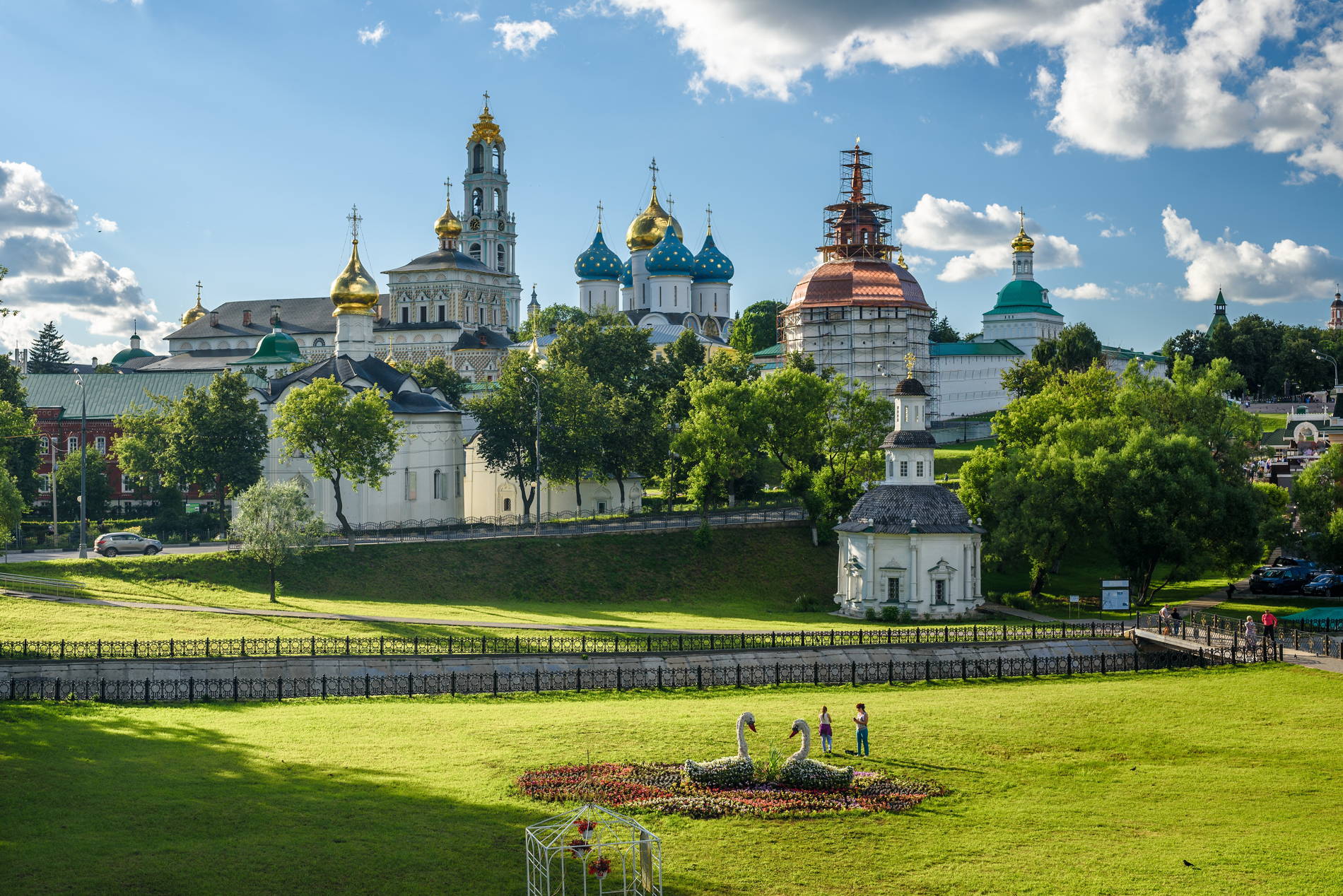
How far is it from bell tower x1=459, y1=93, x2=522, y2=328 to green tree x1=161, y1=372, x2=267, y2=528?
2656 inches

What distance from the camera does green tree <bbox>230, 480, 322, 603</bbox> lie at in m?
51.8

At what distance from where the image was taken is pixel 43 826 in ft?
74.9

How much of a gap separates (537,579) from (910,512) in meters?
17.1

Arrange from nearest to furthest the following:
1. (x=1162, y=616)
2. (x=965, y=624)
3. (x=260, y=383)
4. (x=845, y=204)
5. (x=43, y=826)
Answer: (x=43, y=826), (x=1162, y=616), (x=965, y=624), (x=260, y=383), (x=845, y=204)

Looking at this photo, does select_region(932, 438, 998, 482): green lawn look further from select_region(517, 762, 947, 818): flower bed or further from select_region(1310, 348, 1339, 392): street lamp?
select_region(517, 762, 947, 818): flower bed

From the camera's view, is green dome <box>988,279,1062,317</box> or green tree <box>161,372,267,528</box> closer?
green tree <box>161,372,267,528</box>

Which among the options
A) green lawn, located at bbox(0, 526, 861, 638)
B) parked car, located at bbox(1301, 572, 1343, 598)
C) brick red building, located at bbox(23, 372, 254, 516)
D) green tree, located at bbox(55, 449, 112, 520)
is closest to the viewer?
green lawn, located at bbox(0, 526, 861, 638)

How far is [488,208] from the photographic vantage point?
136m

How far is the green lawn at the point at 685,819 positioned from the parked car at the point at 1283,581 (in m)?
22.3

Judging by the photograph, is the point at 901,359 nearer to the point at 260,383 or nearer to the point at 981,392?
the point at 981,392

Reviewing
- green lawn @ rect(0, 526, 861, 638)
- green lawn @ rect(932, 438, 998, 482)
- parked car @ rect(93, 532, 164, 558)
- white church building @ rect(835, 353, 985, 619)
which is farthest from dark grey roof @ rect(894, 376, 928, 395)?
parked car @ rect(93, 532, 164, 558)

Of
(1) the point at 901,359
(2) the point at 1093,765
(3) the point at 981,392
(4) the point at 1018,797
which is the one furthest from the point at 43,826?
(3) the point at 981,392

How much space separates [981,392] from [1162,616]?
7222cm

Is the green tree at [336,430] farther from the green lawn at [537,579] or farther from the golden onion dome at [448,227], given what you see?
the golden onion dome at [448,227]
